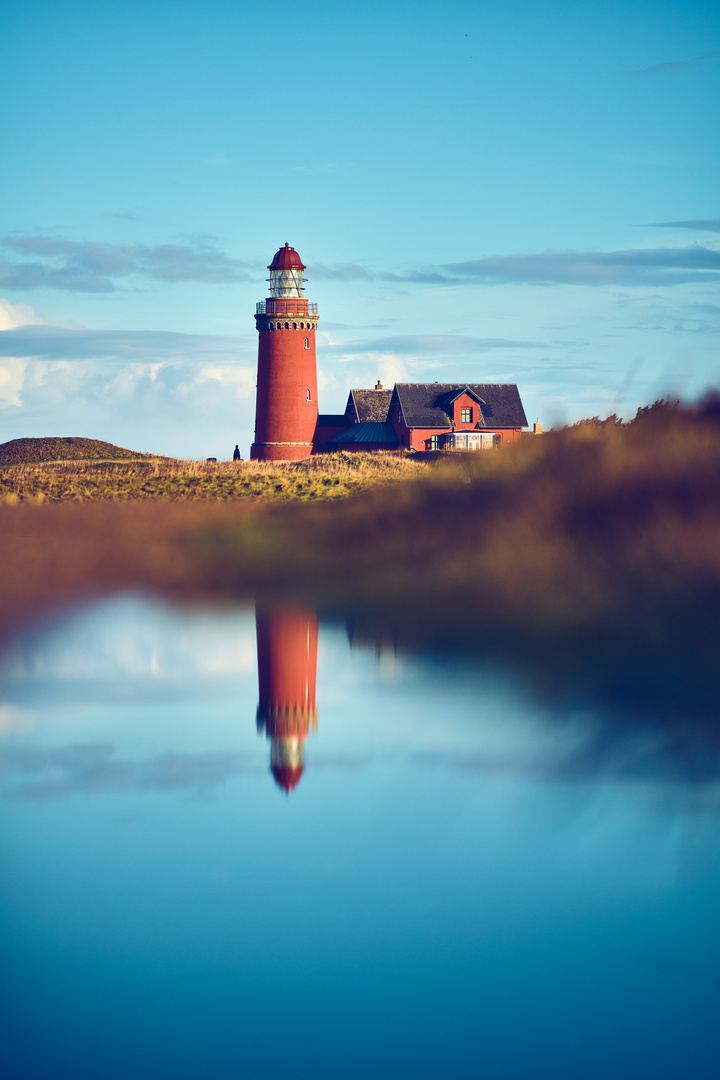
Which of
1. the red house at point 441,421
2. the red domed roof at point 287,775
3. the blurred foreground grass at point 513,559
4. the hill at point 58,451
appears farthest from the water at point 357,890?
the red house at point 441,421

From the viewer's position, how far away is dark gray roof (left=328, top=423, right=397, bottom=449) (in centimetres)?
5912

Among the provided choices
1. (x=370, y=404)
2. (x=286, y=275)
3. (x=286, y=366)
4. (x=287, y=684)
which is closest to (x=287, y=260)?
(x=286, y=275)

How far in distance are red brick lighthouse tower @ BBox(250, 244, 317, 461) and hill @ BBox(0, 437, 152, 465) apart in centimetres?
756

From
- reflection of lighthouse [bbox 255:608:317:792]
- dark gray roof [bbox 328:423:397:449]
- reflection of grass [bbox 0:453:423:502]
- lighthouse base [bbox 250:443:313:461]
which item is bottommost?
reflection of lighthouse [bbox 255:608:317:792]

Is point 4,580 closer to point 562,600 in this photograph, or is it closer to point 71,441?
point 562,600

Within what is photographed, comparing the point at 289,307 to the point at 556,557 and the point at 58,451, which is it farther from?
the point at 556,557

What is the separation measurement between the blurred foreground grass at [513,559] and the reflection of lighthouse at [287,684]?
3.33 ft

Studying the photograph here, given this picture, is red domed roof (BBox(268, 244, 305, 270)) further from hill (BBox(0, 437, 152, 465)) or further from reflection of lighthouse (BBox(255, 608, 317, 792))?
reflection of lighthouse (BBox(255, 608, 317, 792))

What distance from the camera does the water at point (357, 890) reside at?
5.20 m

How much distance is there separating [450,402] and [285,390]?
967 centimetres

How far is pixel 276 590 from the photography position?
17484mm

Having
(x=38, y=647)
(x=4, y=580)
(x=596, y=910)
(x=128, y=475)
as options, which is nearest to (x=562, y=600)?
(x=38, y=647)

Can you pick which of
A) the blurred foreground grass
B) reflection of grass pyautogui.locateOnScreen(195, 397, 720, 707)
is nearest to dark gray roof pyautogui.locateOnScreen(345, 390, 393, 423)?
the blurred foreground grass

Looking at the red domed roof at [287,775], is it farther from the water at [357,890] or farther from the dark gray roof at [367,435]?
the dark gray roof at [367,435]
